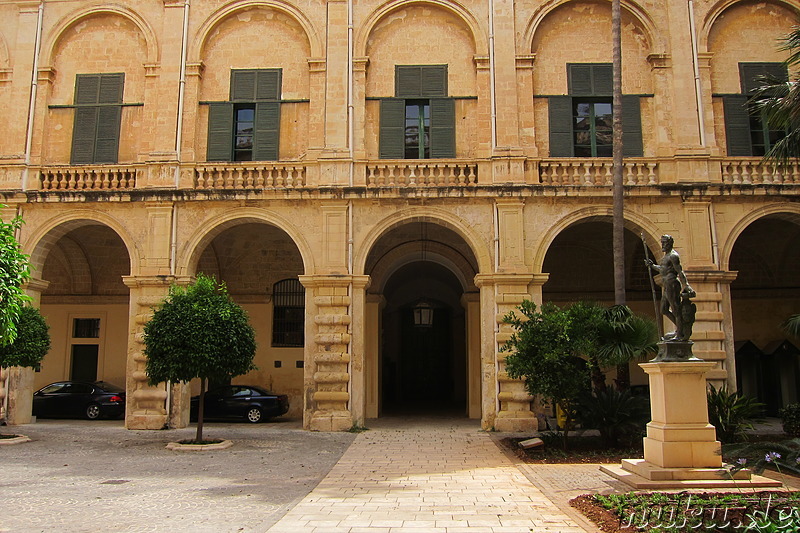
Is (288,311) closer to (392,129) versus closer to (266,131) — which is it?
(266,131)

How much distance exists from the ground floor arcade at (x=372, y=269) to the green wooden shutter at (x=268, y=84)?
123 inches

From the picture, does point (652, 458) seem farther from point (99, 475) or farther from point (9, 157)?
point (9, 157)

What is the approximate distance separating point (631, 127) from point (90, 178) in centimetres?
1456

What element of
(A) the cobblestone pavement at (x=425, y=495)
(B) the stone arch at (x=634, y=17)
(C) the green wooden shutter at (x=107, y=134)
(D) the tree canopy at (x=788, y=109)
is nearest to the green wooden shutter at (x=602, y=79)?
(B) the stone arch at (x=634, y=17)

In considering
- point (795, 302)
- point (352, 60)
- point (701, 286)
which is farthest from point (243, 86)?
point (795, 302)

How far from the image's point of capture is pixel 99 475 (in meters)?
11.0

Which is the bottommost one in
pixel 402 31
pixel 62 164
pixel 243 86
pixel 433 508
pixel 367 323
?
pixel 433 508

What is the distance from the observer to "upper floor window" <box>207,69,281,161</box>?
1822 centimetres

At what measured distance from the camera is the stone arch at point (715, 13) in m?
17.9

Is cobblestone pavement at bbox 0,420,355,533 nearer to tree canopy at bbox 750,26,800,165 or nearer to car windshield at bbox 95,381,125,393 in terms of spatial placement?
car windshield at bbox 95,381,125,393

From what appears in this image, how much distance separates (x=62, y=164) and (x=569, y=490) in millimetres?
15681

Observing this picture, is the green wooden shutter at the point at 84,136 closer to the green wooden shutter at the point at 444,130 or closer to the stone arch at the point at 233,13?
the stone arch at the point at 233,13

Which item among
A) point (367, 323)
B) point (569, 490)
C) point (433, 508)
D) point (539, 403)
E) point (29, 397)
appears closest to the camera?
point (433, 508)

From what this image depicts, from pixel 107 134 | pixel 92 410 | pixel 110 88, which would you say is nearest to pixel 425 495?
pixel 92 410
